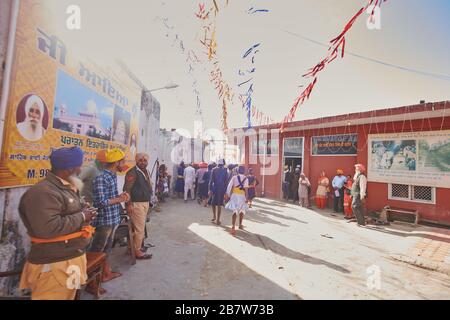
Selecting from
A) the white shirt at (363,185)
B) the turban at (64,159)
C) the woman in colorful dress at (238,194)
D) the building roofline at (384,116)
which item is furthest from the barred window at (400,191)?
the turban at (64,159)

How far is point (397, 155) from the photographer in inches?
334

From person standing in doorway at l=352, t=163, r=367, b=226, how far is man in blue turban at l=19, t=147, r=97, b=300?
24.2 feet

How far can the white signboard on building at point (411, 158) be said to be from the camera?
299 inches

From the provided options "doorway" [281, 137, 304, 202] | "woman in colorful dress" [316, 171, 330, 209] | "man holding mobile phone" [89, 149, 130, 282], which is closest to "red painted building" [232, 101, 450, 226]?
"doorway" [281, 137, 304, 202]

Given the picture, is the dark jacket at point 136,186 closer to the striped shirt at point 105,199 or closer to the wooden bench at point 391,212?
the striped shirt at point 105,199

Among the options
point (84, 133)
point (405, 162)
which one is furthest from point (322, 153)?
point (84, 133)

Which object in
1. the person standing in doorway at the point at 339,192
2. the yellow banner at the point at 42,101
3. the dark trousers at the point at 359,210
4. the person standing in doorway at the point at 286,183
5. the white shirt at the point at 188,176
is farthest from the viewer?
the person standing in doorway at the point at 286,183

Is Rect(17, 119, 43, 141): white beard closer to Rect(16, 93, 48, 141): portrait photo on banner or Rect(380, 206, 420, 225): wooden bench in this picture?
Rect(16, 93, 48, 141): portrait photo on banner

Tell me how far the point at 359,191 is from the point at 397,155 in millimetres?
2791

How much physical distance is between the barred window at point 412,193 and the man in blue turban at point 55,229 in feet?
33.3

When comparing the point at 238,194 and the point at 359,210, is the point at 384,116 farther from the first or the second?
the point at 238,194
